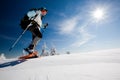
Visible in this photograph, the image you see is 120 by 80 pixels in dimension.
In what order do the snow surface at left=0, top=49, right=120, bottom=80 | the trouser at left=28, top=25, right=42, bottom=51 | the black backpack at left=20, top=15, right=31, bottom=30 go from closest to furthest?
1. the snow surface at left=0, top=49, right=120, bottom=80
2. the black backpack at left=20, top=15, right=31, bottom=30
3. the trouser at left=28, top=25, right=42, bottom=51

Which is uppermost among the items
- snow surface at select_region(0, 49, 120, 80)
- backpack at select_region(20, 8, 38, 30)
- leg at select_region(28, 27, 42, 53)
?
backpack at select_region(20, 8, 38, 30)

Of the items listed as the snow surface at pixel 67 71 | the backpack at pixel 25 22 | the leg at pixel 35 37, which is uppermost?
the backpack at pixel 25 22

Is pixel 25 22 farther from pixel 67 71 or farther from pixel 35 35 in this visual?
pixel 67 71

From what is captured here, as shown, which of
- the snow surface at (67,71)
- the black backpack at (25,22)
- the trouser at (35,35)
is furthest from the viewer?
the trouser at (35,35)

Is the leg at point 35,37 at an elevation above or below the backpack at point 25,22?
below

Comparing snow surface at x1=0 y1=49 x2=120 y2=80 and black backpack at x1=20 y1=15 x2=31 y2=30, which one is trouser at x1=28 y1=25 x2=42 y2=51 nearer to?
black backpack at x1=20 y1=15 x2=31 y2=30

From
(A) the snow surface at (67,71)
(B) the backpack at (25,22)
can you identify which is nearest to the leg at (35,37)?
(B) the backpack at (25,22)

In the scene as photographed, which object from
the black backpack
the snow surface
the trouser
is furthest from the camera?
the trouser

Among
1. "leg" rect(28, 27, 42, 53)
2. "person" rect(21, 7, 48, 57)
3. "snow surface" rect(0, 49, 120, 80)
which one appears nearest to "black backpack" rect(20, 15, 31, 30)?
"person" rect(21, 7, 48, 57)

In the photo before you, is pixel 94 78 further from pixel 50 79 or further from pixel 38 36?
pixel 38 36

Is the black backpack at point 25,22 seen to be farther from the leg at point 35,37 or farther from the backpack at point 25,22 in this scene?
the leg at point 35,37

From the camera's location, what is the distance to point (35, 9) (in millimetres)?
7062

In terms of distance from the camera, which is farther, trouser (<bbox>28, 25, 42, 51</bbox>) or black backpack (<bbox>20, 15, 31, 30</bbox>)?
trouser (<bbox>28, 25, 42, 51</bbox>)

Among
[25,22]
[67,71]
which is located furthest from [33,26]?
[67,71]
